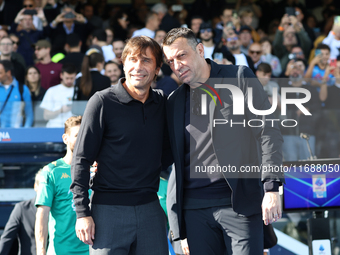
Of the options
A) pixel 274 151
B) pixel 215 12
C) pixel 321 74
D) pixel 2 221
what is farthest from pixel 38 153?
pixel 215 12

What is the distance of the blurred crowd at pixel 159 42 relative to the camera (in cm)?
536

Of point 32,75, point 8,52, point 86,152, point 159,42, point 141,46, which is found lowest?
point 86,152

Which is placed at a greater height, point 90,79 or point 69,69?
point 69,69

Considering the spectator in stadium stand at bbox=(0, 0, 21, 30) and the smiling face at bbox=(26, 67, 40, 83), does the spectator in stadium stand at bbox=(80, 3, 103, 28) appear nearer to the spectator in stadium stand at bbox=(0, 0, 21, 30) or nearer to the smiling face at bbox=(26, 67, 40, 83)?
the spectator in stadium stand at bbox=(0, 0, 21, 30)

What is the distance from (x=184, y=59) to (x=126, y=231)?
0.98 metres

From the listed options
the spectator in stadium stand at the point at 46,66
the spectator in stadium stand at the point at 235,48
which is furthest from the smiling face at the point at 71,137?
the spectator in stadium stand at the point at 235,48

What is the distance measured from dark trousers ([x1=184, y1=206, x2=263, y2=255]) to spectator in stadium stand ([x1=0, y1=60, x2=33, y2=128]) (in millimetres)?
3104

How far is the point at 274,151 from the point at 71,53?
200 inches

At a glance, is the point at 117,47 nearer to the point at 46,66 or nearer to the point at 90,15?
the point at 46,66

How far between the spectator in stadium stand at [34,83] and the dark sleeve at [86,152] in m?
3.22

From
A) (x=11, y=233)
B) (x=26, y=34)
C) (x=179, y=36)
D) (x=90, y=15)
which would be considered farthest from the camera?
(x=90, y=15)

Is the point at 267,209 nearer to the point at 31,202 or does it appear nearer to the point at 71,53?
the point at 31,202

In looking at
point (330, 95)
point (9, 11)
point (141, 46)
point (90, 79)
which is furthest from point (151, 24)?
point (141, 46)

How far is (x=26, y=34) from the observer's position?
7625 mm
